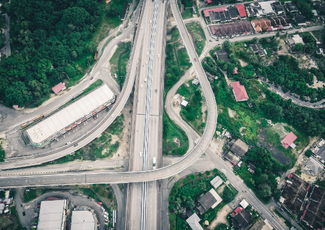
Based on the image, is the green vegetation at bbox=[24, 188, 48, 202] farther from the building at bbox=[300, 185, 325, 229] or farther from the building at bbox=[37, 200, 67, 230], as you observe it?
the building at bbox=[300, 185, 325, 229]

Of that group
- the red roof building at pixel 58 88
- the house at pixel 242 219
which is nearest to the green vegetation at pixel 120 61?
the red roof building at pixel 58 88

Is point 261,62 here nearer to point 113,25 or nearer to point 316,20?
point 316,20

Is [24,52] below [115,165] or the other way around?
the other way around

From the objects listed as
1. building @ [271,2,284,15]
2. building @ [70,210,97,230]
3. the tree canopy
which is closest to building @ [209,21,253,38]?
building @ [271,2,284,15]

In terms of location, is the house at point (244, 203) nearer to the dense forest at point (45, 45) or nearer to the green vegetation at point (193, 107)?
the green vegetation at point (193, 107)

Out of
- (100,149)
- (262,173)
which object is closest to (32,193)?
(100,149)

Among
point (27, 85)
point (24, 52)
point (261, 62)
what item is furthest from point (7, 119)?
point (261, 62)

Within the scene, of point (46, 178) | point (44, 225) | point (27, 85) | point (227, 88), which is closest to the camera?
point (44, 225)
